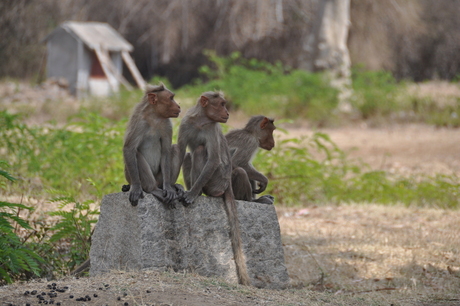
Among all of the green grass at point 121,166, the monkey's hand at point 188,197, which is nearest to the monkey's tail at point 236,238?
the monkey's hand at point 188,197

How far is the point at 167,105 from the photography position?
5277mm

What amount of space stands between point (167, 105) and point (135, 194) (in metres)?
0.87

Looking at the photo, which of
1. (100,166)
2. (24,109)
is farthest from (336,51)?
(100,166)

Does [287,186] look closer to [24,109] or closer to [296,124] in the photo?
[296,124]

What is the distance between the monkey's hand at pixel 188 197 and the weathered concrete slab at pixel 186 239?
0.08m

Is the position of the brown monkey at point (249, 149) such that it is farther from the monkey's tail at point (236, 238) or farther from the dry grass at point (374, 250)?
the dry grass at point (374, 250)

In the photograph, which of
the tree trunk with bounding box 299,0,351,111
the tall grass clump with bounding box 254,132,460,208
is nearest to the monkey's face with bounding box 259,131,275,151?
the tall grass clump with bounding box 254,132,460,208

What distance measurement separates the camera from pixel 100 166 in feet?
28.8

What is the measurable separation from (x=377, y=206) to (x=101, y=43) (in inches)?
578

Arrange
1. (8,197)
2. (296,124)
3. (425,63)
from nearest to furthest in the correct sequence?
(8,197), (296,124), (425,63)

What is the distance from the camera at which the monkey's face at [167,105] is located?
5262mm

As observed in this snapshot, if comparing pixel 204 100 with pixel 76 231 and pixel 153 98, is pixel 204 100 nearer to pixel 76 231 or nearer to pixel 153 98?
pixel 153 98

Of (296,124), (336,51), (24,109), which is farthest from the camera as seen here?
(336,51)

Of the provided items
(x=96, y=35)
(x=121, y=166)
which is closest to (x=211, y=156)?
(x=121, y=166)
